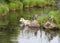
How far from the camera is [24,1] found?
52156 millimetres

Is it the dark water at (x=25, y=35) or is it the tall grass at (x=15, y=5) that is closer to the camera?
the dark water at (x=25, y=35)

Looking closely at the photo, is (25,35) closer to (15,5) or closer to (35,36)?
(35,36)

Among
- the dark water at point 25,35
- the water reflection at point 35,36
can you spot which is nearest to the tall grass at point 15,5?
the dark water at point 25,35

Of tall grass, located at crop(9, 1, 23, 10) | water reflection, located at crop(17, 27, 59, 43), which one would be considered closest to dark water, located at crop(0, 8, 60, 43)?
water reflection, located at crop(17, 27, 59, 43)

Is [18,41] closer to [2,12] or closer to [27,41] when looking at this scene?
[27,41]

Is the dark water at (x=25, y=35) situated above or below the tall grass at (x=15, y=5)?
below

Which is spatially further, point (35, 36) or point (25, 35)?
point (25, 35)

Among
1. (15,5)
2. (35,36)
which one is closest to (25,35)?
(35,36)

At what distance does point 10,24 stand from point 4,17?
6.52m

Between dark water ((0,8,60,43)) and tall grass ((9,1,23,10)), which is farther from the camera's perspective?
tall grass ((9,1,23,10))

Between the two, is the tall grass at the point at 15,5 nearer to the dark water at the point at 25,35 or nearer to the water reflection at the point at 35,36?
the dark water at the point at 25,35

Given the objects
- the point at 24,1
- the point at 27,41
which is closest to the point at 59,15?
the point at 27,41

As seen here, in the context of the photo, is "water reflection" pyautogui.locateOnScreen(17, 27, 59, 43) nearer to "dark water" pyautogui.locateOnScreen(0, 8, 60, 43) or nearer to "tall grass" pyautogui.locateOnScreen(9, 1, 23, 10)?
"dark water" pyautogui.locateOnScreen(0, 8, 60, 43)

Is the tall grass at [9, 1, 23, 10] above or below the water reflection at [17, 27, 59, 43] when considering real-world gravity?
above
